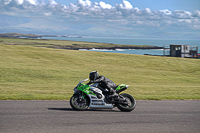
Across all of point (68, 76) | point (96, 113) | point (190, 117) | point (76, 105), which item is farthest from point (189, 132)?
point (68, 76)

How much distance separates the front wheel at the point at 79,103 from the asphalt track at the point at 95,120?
0.76 feet

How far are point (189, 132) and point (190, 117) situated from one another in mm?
2394

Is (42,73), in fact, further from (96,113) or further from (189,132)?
(189,132)

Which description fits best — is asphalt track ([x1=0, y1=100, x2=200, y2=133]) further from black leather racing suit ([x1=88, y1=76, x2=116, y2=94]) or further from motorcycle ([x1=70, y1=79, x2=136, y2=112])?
black leather racing suit ([x1=88, y1=76, x2=116, y2=94])

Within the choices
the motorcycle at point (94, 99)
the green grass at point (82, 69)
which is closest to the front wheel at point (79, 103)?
the motorcycle at point (94, 99)

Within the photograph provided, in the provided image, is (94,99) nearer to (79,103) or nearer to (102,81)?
(79,103)

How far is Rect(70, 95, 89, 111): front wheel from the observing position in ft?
38.3

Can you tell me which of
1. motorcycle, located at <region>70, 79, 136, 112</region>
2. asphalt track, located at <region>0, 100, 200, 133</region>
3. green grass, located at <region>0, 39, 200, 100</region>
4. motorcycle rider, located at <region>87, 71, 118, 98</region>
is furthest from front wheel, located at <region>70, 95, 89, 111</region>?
green grass, located at <region>0, 39, 200, 100</region>

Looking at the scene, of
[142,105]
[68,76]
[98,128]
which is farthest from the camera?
[68,76]

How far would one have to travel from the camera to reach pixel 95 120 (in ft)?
32.3

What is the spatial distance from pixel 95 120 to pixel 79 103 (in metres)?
2.04

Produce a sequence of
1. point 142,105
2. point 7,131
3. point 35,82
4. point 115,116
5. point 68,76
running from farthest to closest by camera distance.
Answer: point 68,76
point 35,82
point 142,105
point 115,116
point 7,131

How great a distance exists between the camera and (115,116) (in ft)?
35.2

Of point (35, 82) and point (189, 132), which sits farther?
point (35, 82)
